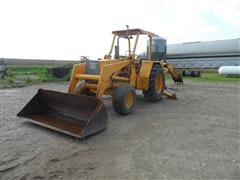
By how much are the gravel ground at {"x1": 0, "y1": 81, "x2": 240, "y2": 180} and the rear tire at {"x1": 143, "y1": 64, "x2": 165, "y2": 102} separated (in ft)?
5.01

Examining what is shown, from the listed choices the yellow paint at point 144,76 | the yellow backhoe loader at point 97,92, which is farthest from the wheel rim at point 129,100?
the yellow paint at point 144,76

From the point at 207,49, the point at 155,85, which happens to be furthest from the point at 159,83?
the point at 207,49

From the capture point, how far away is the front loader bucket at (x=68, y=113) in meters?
4.89

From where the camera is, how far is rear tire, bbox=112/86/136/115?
6.22 m

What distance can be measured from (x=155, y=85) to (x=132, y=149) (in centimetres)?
400

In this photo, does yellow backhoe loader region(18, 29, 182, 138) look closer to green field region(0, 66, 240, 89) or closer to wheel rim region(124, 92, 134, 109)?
wheel rim region(124, 92, 134, 109)

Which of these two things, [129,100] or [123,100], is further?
[129,100]

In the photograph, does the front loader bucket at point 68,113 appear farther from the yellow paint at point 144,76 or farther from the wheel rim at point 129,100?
the yellow paint at point 144,76

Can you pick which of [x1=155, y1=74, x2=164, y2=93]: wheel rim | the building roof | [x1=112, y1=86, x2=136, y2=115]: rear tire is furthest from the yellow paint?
the building roof

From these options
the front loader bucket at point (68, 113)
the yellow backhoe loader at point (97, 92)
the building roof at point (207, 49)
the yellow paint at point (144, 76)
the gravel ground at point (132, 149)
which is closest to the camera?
the gravel ground at point (132, 149)

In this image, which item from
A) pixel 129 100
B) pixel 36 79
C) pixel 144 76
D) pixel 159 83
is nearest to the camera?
pixel 129 100

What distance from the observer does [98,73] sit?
6.86 metres

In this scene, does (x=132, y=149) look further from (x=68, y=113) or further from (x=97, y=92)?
(x=97, y=92)

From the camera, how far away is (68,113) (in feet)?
19.0
